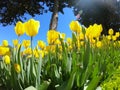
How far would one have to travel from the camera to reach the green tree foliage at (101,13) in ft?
122

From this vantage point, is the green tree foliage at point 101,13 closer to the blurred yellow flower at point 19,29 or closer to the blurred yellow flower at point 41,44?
the blurred yellow flower at point 41,44

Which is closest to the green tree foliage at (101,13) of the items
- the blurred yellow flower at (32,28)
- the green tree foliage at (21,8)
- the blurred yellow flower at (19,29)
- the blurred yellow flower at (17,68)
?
the green tree foliage at (21,8)

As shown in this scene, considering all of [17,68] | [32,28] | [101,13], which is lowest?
[17,68]

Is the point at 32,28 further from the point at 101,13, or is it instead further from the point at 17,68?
the point at 101,13

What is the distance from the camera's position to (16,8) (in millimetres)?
22828

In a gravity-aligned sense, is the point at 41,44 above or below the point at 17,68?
above

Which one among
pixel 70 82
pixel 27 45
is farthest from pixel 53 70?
pixel 27 45

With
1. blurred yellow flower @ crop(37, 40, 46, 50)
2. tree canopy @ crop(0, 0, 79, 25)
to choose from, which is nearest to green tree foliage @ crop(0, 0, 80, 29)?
tree canopy @ crop(0, 0, 79, 25)

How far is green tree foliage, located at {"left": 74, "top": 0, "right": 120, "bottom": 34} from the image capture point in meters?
37.3

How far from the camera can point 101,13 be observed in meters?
38.3

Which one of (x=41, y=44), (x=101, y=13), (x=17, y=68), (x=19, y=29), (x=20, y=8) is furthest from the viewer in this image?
(x=101, y=13)

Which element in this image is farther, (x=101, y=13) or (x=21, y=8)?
(x=101, y=13)

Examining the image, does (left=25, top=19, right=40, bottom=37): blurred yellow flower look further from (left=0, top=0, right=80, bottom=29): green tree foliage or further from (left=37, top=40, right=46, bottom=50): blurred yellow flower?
(left=0, top=0, right=80, bottom=29): green tree foliage

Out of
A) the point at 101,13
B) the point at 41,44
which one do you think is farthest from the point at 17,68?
the point at 101,13
